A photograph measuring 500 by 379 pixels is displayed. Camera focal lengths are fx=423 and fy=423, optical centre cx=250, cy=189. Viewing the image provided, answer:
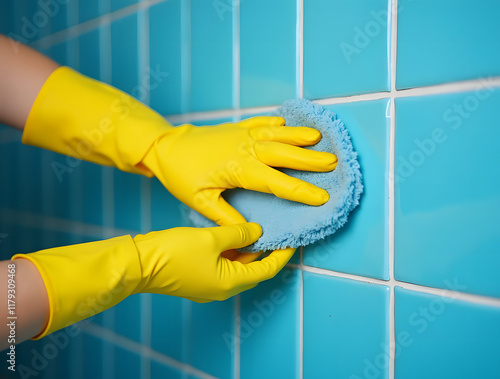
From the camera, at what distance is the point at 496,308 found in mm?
436

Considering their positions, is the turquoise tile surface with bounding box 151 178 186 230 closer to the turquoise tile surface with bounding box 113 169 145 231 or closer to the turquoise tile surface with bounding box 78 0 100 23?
the turquoise tile surface with bounding box 113 169 145 231

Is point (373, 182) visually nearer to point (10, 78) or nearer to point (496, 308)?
point (496, 308)

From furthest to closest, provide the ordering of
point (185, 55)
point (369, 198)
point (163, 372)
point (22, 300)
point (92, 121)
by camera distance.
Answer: point (163, 372) → point (185, 55) → point (92, 121) → point (369, 198) → point (22, 300)

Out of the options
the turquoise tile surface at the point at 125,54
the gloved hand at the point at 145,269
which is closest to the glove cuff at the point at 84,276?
the gloved hand at the point at 145,269

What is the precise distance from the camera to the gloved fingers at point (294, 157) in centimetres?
51

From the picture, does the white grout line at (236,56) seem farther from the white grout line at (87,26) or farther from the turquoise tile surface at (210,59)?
the white grout line at (87,26)

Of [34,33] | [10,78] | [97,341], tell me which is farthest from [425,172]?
[34,33]

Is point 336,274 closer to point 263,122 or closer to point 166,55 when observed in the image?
point 263,122

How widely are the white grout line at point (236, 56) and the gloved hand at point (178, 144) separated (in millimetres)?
76

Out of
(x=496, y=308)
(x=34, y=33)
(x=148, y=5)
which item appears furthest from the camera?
(x=34, y=33)

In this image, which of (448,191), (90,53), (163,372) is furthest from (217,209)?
(90,53)

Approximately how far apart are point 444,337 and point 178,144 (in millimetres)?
415

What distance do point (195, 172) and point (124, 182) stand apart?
334 millimetres

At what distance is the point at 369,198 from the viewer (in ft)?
1.72
